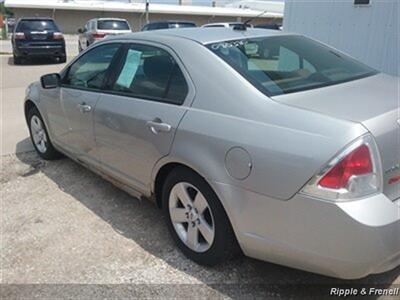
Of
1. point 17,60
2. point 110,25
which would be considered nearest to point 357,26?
point 110,25

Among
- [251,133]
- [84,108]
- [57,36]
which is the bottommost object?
[57,36]

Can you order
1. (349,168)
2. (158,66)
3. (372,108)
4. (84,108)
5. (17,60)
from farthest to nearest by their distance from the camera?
1. (17,60)
2. (84,108)
3. (158,66)
4. (372,108)
5. (349,168)

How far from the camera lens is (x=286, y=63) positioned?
3037 millimetres

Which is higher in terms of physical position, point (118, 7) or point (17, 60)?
point (118, 7)

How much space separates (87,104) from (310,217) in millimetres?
2413

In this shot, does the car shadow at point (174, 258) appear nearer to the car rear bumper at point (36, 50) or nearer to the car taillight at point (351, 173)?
the car taillight at point (351, 173)

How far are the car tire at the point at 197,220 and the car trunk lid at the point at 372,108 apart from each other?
79cm

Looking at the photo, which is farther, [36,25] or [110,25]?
[110,25]

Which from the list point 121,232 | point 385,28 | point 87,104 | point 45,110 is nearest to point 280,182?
point 121,232

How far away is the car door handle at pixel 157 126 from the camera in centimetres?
293

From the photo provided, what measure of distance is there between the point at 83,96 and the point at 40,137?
156cm

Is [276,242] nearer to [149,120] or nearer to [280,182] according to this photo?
[280,182]

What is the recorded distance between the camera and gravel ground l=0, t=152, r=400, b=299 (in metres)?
2.78

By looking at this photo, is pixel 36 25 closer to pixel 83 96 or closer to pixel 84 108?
pixel 83 96
